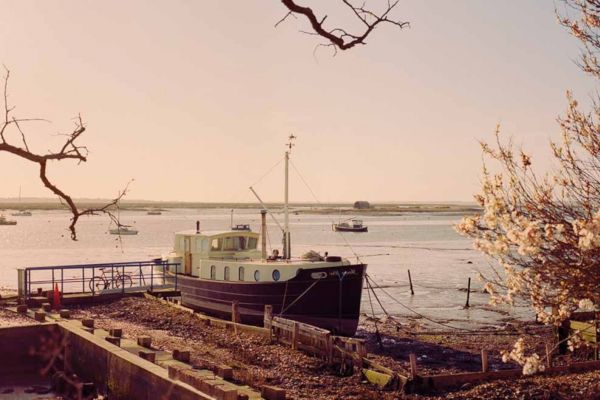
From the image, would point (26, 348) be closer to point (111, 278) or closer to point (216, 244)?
point (216, 244)

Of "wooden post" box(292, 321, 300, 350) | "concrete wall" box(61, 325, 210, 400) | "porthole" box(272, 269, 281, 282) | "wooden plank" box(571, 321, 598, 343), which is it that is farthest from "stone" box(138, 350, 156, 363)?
"porthole" box(272, 269, 281, 282)

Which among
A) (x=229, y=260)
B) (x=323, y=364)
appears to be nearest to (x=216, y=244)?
(x=229, y=260)

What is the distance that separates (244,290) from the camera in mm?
31969

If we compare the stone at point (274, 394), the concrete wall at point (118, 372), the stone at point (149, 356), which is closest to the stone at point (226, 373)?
the concrete wall at point (118, 372)

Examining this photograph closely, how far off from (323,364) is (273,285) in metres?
10.2

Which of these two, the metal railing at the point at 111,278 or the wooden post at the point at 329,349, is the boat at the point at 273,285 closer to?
the metal railing at the point at 111,278

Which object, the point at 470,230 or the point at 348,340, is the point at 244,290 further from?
the point at 470,230

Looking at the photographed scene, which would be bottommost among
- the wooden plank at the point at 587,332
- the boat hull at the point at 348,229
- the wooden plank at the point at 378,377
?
the boat hull at the point at 348,229

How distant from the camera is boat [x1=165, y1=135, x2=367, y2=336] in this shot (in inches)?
1209

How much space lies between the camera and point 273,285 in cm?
3111

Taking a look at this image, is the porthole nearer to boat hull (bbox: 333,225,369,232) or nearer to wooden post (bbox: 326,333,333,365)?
wooden post (bbox: 326,333,333,365)

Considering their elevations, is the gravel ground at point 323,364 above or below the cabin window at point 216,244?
below

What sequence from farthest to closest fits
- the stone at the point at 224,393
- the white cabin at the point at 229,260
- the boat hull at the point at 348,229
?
the boat hull at the point at 348,229
the white cabin at the point at 229,260
the stone at the point at 224,393

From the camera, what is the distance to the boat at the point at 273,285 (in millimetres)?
30703
